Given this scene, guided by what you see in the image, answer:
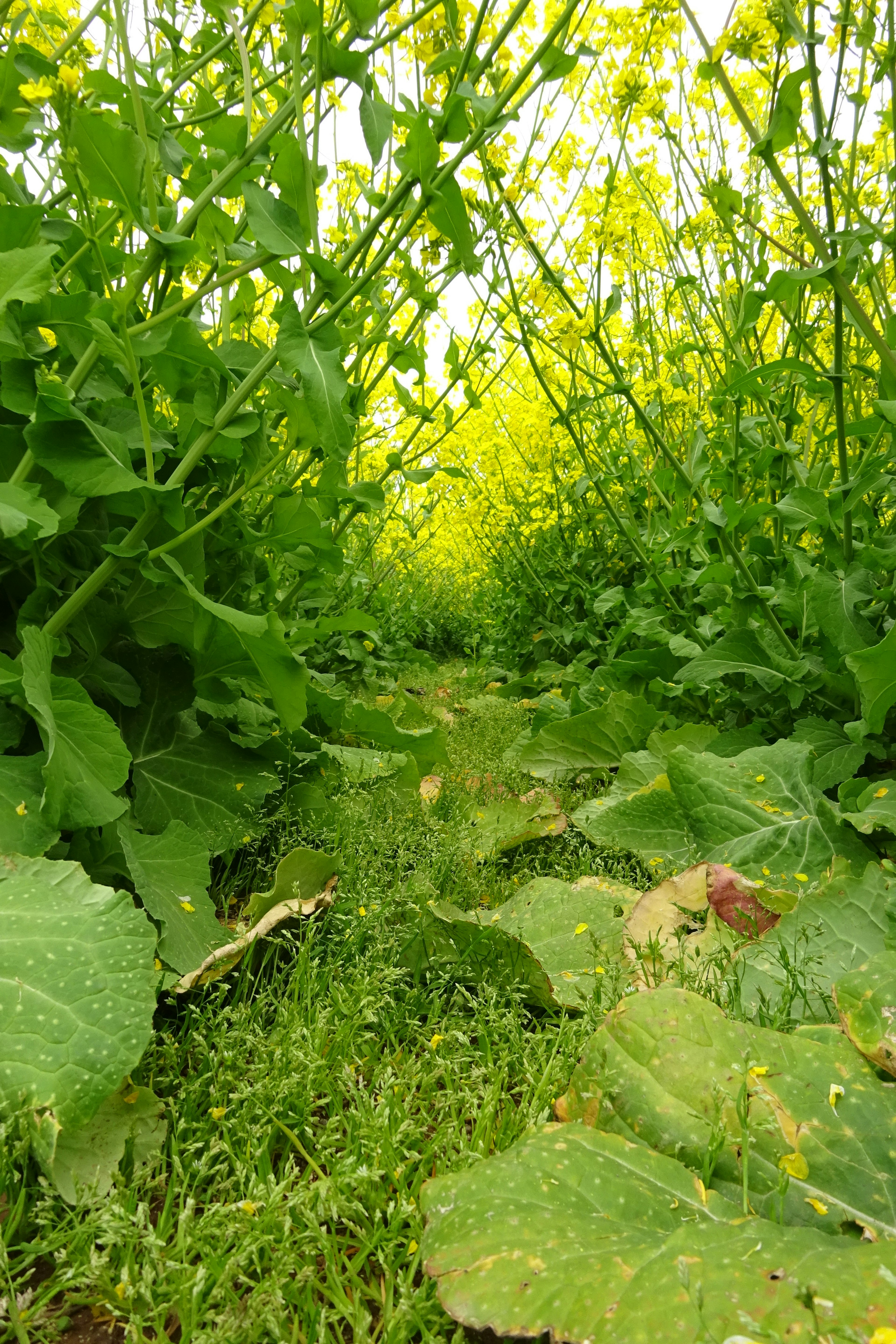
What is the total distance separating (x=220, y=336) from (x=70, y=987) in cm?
154

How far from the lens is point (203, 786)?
1.85 meters

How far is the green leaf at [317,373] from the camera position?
4.50 feet

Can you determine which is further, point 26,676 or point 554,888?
point 554,888

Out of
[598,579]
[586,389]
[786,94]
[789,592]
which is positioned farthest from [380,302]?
[598,579]

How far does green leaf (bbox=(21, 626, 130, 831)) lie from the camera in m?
1.36

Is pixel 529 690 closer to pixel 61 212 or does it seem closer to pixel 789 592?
pixel 789 592

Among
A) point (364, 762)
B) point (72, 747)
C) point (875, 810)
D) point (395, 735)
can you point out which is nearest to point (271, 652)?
point (72, 747)

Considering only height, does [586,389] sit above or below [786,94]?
below

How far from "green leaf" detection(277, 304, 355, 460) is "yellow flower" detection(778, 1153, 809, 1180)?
1.19m

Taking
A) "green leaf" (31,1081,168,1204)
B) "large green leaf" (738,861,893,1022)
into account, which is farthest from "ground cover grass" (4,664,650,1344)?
"large green leaf" (738,861,893,1022)

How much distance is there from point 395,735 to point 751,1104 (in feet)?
5.18

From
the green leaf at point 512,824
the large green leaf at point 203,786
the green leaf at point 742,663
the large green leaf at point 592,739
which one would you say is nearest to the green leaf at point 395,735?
the green leaf at point 512,824

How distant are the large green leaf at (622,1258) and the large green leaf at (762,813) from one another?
1003 mm

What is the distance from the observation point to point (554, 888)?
72.3 inches
